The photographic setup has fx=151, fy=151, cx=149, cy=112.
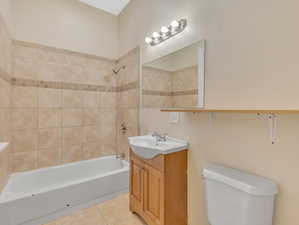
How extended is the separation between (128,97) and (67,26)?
58.3 inches

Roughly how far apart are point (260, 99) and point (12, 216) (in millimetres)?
2416

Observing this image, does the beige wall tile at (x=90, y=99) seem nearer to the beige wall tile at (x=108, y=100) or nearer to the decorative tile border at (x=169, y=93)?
the beige wall tile at (x=108, y=100)

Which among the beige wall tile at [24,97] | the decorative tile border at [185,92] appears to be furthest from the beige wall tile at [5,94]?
the decorative tile border at [185,92]

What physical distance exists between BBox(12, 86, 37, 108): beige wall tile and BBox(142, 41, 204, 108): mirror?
159 cm

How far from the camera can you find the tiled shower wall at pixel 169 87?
1486 mm

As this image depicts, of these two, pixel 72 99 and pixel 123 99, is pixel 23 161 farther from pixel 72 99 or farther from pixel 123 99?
pixel 123 99

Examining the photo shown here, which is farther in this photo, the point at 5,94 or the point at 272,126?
the point at 5,94

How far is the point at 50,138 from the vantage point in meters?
2.31

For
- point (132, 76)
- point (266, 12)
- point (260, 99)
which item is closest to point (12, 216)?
point (132, 76)

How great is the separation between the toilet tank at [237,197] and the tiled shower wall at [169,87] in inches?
26.8

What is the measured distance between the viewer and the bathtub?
1.52 metres

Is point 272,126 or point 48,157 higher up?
point 272,126

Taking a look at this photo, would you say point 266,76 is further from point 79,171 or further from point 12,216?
point 79,171

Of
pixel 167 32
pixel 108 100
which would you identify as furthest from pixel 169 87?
pixel 108 100
